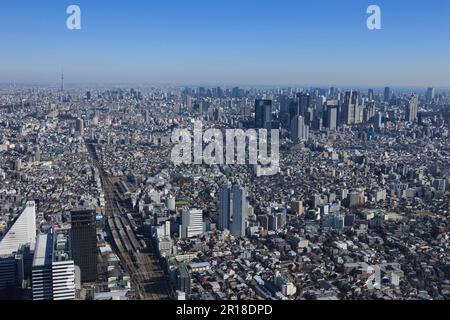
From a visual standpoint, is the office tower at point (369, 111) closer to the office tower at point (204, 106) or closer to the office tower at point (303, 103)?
the office tower at point (303, 103)

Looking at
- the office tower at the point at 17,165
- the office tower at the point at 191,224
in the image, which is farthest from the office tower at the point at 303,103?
the office tower at the point at 17,165

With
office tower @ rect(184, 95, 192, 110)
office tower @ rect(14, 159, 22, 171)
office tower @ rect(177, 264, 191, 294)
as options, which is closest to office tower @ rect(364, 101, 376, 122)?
office tower @ rect(184, 95, 192, 110)

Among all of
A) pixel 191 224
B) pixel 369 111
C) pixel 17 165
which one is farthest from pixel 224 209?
pixel 369 111

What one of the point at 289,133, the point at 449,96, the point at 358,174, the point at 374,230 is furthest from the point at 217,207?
the point at 449,96

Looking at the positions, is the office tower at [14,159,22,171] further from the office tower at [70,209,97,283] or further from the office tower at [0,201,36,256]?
the office tower at [70,209,97,283]

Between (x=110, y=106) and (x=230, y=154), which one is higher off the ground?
(x=110, y=106)

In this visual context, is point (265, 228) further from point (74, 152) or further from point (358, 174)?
point (74, 152)
